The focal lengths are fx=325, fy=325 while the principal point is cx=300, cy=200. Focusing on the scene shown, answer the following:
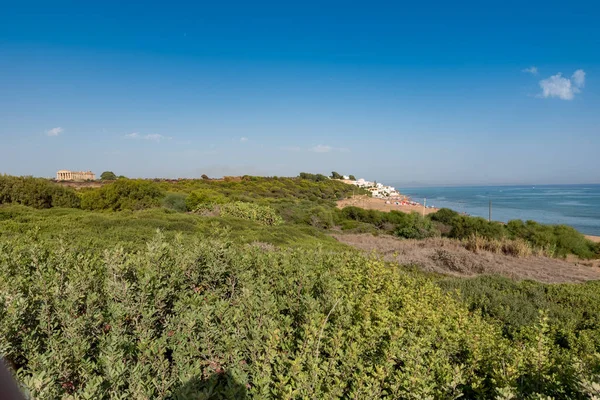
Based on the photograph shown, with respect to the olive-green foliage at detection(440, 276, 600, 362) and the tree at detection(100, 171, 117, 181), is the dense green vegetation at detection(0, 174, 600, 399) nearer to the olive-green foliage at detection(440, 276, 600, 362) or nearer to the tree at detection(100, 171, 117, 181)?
the olive-green foliage at detection(440, 276, 600, 362)

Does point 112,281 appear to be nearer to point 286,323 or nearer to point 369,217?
point 286,323

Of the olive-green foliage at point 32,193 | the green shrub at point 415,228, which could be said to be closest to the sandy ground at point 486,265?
the green shrub at point 415,228

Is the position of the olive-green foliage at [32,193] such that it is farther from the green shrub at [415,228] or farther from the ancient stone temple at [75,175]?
the ancient stone temple at [75,175]

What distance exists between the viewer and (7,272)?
3.70 metres

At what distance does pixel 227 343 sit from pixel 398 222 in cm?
3055

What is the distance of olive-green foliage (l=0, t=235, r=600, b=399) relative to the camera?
7.56ft

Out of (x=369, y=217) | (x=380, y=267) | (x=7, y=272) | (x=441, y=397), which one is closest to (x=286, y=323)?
(x=441, y=397)

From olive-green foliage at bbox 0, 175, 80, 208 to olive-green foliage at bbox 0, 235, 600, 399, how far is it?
69.9 feet

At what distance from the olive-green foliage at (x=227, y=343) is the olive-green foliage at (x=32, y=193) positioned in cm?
2132

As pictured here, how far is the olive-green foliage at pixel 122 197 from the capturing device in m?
24.3

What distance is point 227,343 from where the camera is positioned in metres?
2.64

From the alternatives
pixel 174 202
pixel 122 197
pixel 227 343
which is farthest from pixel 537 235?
pixel 122 197

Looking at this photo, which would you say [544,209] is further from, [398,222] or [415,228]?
[415,228]

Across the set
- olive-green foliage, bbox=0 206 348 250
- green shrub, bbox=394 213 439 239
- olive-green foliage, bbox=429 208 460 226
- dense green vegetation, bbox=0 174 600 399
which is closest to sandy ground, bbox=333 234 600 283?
olive-green foliage, bbox=0 206 348 250
